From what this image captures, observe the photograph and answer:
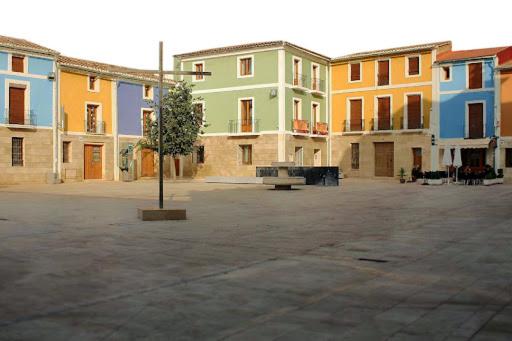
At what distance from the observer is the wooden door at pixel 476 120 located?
35562 millimetres

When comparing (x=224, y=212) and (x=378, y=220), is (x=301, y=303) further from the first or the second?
(x=224, y=212)

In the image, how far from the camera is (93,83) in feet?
115

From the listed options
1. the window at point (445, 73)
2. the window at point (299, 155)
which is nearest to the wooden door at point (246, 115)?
the window at point (299, 155)

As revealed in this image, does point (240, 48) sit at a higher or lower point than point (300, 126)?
higher

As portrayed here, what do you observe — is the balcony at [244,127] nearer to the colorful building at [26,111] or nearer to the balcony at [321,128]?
the balcony at [321,128]

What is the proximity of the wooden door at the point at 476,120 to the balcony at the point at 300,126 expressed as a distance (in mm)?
10491

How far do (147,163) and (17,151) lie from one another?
9.59 metres

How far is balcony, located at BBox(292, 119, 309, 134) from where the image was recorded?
36.9 meters

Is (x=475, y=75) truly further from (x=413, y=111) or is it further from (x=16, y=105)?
(x=16, y=105)

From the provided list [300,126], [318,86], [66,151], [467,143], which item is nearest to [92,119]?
[66,151]

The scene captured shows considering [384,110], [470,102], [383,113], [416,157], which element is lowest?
[416,157]

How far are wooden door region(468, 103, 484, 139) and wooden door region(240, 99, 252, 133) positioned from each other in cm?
1419

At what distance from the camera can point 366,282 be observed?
540cm

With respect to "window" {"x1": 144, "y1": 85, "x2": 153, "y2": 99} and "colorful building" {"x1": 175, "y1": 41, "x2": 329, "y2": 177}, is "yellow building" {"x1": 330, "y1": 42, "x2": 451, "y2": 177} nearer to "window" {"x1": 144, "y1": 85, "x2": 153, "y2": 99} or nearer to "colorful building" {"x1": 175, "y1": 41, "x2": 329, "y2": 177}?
"colorful building" {"x1": 175, "y1": 41, "x2": 329, "y2": 177}
